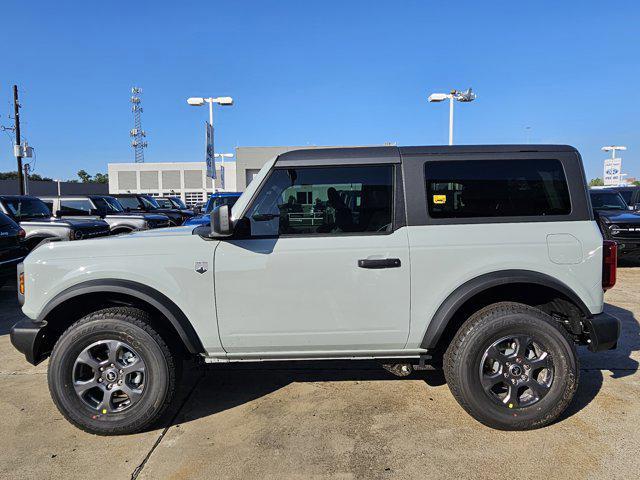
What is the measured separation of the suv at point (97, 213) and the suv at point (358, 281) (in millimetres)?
9042

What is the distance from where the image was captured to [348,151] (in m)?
3.18

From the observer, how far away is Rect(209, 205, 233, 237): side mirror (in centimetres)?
289

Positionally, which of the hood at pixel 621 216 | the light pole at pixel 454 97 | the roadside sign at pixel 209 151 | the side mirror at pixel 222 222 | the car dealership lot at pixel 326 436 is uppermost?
the light pole at pixel 454 97

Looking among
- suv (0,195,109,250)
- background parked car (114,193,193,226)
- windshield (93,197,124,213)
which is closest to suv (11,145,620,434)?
suv (0,195,109,250)

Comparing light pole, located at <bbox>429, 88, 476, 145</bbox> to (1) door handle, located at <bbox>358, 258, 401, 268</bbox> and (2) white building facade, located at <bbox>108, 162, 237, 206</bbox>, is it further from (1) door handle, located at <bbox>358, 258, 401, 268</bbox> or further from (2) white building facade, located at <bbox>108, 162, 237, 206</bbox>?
(2) white building facade, located at <bbox>108, 162, 237, 206</bbox>

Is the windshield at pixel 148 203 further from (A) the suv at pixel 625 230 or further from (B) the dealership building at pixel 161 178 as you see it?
(B) the dealership building at pixel 161 178

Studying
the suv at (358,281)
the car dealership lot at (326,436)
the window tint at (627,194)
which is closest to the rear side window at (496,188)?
the suv at (358,281)

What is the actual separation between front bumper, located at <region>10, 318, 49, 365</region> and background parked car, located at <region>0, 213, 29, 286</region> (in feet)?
15.0

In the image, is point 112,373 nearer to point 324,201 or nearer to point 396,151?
point 324,201

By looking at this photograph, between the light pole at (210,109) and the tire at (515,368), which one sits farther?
the light pole at (210,109)

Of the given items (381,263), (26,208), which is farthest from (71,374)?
(26,208)

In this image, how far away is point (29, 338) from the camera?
10.1ft

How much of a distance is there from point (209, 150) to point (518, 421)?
14.5 metres

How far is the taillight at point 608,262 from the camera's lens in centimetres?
306
